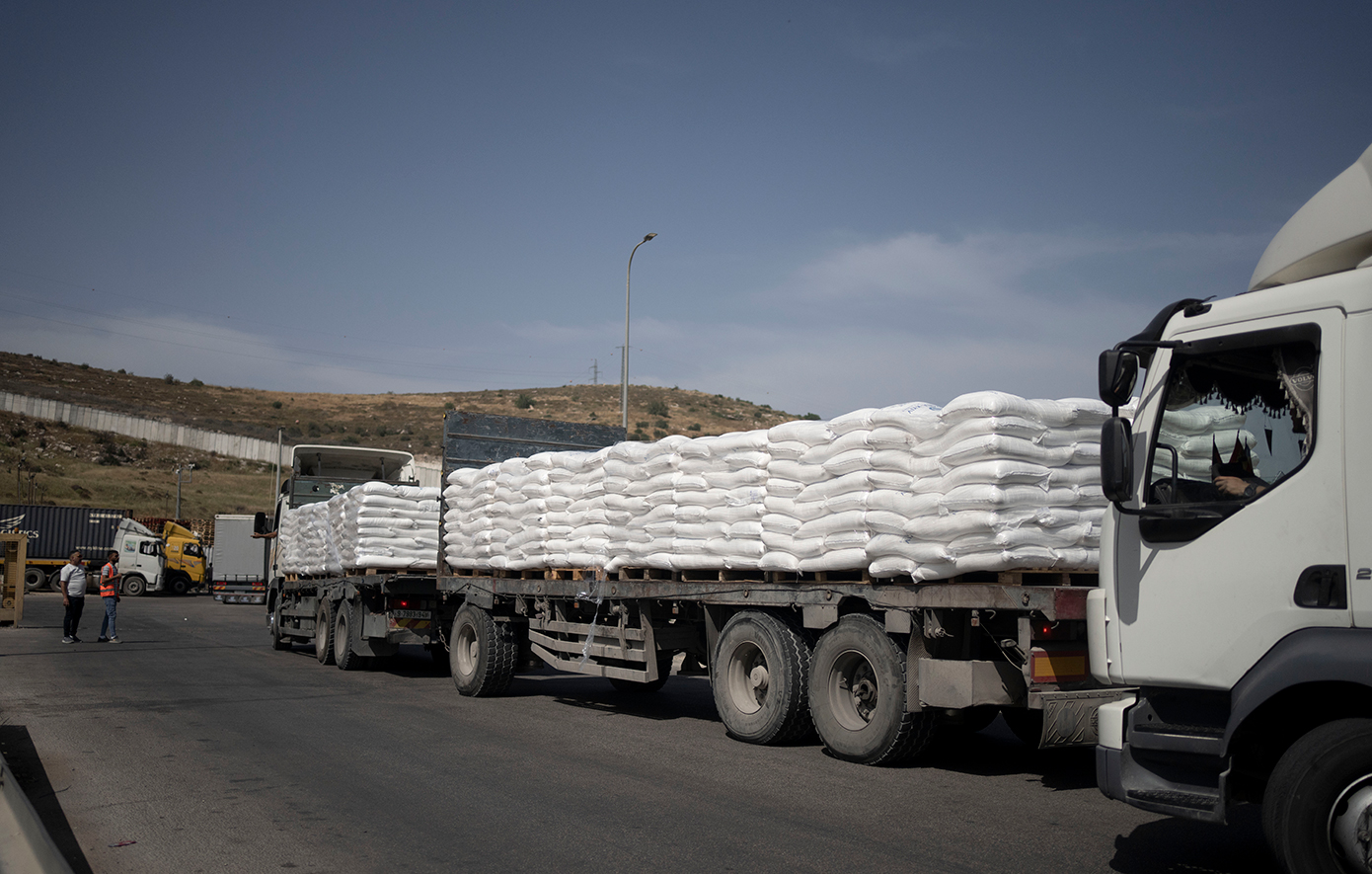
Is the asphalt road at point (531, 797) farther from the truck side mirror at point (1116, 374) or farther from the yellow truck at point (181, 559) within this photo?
the yellow truck at point (181, 559)

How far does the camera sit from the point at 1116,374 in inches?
182

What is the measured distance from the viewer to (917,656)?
6891mm

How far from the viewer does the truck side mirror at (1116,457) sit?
4504mm

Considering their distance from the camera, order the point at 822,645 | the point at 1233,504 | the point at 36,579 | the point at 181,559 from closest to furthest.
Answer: the point at 1233,504 → the point at 822,645 → the point at 36,579 → the point at 181,559

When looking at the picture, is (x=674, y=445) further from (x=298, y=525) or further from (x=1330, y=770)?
(x=298, y=525)

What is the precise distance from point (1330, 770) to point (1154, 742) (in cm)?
78

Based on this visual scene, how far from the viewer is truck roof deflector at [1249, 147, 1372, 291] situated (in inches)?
Answer: 166

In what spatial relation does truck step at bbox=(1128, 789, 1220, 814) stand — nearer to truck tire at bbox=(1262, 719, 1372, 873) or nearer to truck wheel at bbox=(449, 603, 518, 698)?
truck tire at bbox=(1262, 719, 1372, 873)

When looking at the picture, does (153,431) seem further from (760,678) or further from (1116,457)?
(1116,457)

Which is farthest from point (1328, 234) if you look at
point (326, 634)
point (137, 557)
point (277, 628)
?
point (137, 557)

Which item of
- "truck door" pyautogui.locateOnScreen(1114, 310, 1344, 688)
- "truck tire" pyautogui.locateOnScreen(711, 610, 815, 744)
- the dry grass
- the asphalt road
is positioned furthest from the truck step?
the dry grass

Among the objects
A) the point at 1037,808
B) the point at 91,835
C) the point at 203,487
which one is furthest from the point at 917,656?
the point at 203,487

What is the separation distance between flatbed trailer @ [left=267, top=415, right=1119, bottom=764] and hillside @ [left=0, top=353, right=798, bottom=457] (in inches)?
2106

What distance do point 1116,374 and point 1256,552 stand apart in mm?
921
